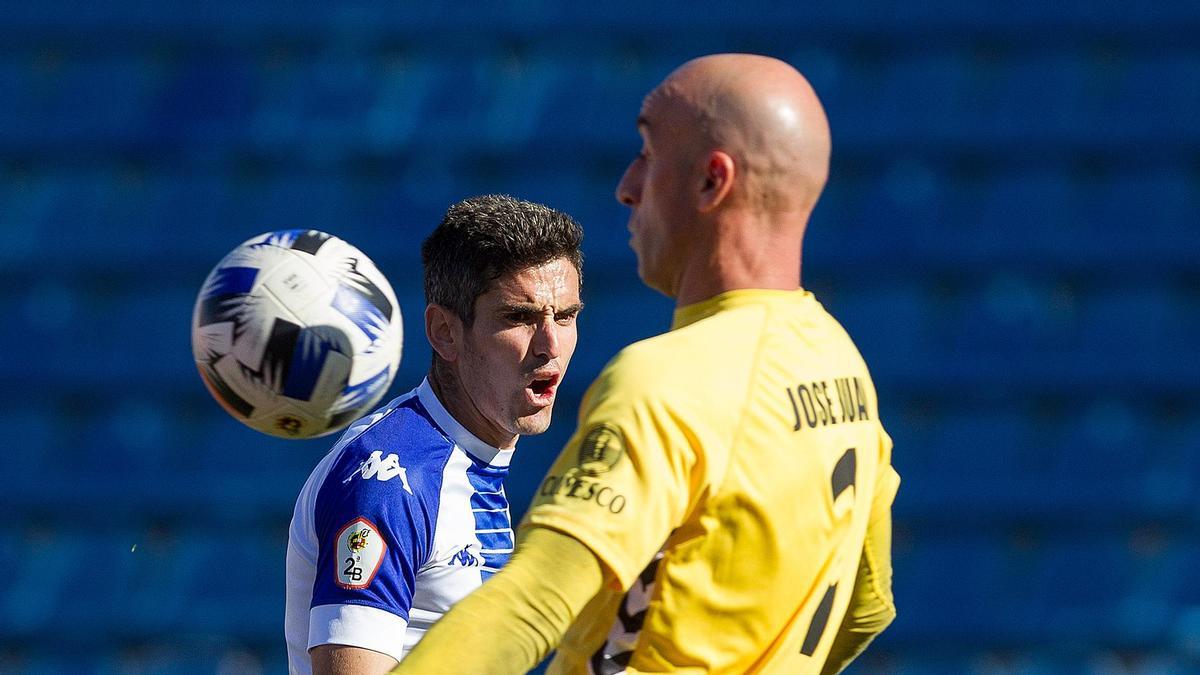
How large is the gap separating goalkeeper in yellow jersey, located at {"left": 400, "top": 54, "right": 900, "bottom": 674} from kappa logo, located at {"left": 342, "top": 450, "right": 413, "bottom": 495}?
2.24 ft

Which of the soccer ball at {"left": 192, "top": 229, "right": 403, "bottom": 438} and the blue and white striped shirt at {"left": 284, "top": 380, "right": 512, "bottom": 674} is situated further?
the soccer ball at {"left": 192, "top": 229, "right": 403, "bottom": 438}

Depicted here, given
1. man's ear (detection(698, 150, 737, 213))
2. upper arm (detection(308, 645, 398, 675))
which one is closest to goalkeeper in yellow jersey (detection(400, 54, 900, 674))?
man's ear (detection(698, 150, 737, 213))

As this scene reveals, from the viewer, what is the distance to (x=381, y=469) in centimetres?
295

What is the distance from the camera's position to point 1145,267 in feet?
27.3

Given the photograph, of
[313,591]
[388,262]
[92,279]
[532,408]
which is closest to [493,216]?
[532,408]

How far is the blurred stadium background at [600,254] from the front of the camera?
26.5ft

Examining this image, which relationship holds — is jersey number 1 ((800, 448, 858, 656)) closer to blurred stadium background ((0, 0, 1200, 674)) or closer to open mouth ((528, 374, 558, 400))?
open mouth ((528, 374, 558, 400))

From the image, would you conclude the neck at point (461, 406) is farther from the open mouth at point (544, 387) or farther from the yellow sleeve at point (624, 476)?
the yellow sleeve at point (624, 476)

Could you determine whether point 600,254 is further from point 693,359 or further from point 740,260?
point 693,359

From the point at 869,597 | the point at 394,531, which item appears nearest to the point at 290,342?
the point at 394,531

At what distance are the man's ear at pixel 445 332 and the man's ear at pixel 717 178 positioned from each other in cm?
111

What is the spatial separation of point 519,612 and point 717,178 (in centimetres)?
70

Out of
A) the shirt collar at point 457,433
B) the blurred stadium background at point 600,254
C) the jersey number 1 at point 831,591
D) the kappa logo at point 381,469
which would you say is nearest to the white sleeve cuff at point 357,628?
the kappa logo at point 381,469

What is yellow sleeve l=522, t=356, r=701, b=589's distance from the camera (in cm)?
205
